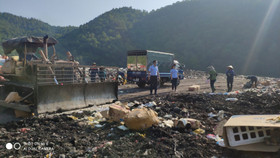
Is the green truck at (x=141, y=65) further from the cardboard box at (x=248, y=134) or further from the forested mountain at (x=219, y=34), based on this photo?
the forested mountain at (x=219, y=34)

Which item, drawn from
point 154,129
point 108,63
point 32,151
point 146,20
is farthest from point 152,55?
point 146,20

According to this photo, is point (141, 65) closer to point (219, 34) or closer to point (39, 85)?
point (39, 85)

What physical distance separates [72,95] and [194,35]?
75316 mm

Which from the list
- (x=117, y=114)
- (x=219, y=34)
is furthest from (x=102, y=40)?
(x=117, y=114)

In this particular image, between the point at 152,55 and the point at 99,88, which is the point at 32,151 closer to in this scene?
the point at 99,88

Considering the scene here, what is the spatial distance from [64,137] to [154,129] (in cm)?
188

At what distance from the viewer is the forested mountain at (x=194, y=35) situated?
5831cm

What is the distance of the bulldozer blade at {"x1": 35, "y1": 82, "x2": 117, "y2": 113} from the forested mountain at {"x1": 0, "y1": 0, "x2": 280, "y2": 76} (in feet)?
164

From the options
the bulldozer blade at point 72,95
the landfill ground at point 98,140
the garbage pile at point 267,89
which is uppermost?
the bulldozer blade at point 72,95

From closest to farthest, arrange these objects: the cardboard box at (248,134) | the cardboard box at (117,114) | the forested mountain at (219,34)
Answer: the cardboard box at (248,134), the cardboard box at (117,114), the forested mountain at (219,34)

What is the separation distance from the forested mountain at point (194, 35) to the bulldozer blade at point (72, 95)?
5000 cm

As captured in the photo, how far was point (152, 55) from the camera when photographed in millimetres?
15742

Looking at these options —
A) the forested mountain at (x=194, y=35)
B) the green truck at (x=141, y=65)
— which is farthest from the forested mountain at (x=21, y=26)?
Answer: the green truck at (x=141, y=65)

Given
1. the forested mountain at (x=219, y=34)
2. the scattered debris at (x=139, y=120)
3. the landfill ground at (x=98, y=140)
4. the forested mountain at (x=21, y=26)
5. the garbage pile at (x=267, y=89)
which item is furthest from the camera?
the forested mountain at (x=21, y=26)
